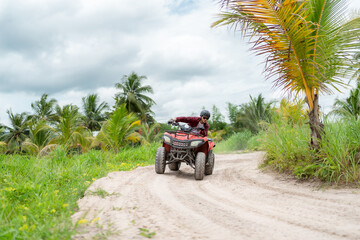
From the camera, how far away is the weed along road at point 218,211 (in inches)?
103

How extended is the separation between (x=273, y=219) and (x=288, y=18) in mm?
3464

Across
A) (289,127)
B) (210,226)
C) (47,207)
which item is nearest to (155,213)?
(210,226)

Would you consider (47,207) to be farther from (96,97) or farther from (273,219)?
(96,97)

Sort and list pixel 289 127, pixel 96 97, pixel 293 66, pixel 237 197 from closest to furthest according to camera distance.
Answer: pixel 237 197
pixel 293 66
pixel 289 127
pixel 96 97

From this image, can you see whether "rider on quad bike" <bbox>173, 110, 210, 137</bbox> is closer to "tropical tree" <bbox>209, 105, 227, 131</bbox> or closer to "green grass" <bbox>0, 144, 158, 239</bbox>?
"green grass" <bbox>0, 144, 158, 239</bbox>

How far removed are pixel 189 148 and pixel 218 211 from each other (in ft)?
8.55

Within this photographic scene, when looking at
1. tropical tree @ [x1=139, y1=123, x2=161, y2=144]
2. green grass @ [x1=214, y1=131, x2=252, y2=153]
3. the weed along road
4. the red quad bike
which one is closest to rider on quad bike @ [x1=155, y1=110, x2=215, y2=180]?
the red quad bike

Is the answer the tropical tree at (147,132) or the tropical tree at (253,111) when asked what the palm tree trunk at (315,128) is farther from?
the tropical tree at (253,111)

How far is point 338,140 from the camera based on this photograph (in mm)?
4695

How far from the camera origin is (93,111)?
35.1 metres

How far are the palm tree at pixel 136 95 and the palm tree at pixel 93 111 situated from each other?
3.57m

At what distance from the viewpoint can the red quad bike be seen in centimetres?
588

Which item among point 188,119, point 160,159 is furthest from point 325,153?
point 160,159

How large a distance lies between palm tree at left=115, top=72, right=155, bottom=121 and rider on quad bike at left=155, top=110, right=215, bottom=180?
1027 inches
